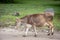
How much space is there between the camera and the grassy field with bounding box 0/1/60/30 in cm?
289

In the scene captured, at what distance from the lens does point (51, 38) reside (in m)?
2.89

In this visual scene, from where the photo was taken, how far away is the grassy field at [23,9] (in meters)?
2.89

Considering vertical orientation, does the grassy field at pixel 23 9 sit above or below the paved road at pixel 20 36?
above

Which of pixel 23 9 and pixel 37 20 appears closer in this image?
pixel 23 9

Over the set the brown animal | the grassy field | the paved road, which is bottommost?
the paved road

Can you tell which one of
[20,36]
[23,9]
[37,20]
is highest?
[23,9]

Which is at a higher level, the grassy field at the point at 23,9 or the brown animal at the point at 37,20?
the grassy field at the point at 23,9

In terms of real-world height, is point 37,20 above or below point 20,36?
above

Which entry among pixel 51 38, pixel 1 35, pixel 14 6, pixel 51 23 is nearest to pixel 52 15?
pixel 51 23

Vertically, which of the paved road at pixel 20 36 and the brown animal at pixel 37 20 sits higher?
the brown animal at pixel 37 20

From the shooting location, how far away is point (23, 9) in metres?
2.94

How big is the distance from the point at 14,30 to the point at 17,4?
0.31 m

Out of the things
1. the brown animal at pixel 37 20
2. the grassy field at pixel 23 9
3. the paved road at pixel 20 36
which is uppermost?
the grassy field at pixel 23 9

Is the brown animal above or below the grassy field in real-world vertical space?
below
